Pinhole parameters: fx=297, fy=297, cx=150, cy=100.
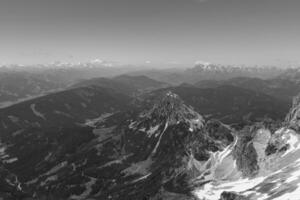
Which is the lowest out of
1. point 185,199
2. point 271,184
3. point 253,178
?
point 185,199

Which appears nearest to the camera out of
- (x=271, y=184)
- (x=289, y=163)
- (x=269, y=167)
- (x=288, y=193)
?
(x=288, y=193)

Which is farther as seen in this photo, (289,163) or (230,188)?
(230,188)

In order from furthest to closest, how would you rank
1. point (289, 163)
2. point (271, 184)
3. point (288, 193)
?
point (289, 163), point (271, 184), point (288, 193)

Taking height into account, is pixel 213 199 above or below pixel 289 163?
below

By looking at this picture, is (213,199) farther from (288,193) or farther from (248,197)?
(288,193)

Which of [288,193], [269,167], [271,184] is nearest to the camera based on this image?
[288,193]

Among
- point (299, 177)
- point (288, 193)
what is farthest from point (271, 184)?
point (288, 193)

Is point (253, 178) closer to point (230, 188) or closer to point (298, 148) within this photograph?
point (230, 188)

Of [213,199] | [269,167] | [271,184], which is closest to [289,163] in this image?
[269,167]

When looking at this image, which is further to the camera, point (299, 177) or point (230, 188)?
point (230, 188)
